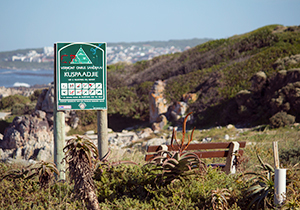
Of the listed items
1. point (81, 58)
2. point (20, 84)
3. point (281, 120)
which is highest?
point (20, 84)

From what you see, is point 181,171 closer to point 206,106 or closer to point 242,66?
point 206,106

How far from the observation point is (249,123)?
41.2 ft

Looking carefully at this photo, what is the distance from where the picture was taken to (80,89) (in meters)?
4.09

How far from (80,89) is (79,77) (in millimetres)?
177

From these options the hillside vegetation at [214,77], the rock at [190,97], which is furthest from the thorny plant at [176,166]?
the rock at [190,97]

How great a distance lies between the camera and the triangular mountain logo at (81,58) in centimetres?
409

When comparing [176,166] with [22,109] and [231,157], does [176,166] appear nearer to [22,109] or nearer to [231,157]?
[231,157]

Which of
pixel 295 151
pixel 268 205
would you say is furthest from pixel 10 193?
pixel 295 151

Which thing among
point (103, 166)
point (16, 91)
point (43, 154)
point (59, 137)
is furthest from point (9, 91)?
point (103, 166)

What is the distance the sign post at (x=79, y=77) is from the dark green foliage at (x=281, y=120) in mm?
8609

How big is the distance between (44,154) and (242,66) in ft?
43.7

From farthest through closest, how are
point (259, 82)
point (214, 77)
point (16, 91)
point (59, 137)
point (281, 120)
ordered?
point (16, 91)
point (214, 77)
point (259, 82)
point (281, 120)
point (59, 137)

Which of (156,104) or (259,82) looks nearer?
(259,82)

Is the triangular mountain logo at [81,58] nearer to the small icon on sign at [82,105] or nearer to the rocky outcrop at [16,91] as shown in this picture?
the small icon on sign at [82,105]
